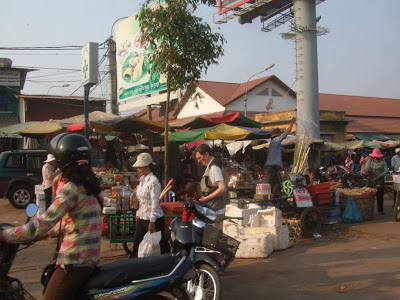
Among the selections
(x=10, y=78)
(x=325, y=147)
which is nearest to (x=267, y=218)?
(x=325, y=147)

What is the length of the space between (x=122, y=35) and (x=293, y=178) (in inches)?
418

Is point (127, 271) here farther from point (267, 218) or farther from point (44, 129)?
point (44, 129)

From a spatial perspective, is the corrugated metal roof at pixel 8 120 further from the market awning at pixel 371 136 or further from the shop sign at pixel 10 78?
the market awning at pixel 371 136

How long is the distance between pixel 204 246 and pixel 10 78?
28.4 m

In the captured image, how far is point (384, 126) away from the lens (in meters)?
34.6

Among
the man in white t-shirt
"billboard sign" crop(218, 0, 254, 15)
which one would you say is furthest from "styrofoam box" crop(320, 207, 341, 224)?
"billboard sign" crop(218, 0, 254, 15)

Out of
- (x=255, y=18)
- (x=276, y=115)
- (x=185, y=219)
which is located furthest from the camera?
(x=276, y=115)

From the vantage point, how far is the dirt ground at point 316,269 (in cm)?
520

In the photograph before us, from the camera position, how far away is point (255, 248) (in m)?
6.79

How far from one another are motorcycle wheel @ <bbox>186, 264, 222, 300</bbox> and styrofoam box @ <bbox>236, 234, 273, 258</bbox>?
259 centimetres

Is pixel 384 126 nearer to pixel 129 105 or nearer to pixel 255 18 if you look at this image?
pixel 255 18

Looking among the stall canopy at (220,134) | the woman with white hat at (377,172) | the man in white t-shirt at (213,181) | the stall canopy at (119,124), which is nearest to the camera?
the man in white t-shirt at (213,181)

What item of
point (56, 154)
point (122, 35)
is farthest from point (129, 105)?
point (56, 154)

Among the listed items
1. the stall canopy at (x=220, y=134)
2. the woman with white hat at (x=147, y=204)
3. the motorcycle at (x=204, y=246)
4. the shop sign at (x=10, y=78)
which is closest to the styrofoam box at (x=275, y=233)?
the woman with white hat at (x=147, y=204)
